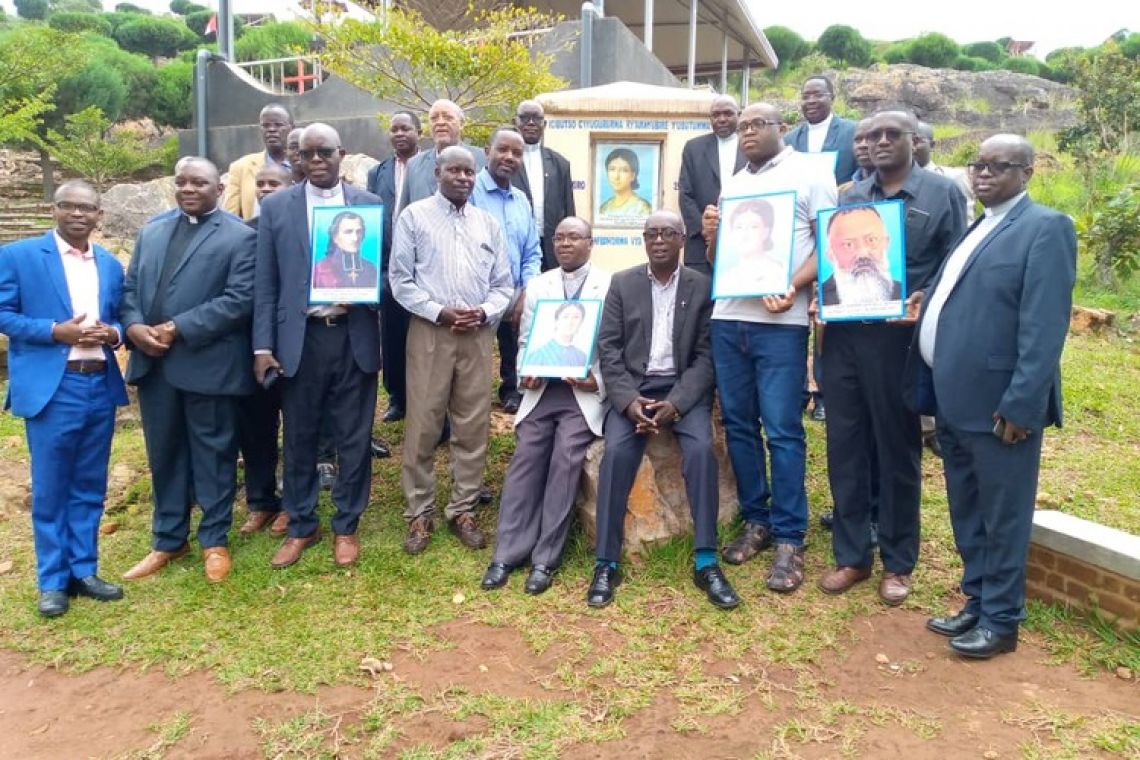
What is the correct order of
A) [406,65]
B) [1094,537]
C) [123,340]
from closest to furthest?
[1094,537]
[123,340]
[406,65]

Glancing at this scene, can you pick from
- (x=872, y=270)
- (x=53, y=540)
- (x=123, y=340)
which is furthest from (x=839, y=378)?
(x=53, y=540)

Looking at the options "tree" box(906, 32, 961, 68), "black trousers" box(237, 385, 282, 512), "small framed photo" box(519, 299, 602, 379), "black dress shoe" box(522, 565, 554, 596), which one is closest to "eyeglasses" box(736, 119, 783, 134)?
"small framed photo" box(519, 299, 602, 379)

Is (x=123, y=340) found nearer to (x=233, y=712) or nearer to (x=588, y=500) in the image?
(x=233, y=712)

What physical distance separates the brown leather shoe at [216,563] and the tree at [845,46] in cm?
4812

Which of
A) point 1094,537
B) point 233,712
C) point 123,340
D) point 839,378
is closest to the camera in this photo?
point 233,712

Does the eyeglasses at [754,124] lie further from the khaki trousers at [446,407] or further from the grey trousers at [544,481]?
the khaki trousers at [446,407]

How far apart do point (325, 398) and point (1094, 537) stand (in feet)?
13.2

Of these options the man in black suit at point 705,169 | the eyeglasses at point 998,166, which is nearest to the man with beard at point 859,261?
the eyeglasses at point 998,166

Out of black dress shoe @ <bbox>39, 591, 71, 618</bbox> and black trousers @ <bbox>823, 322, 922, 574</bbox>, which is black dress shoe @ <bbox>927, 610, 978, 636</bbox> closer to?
black trousers @ <bbox>823, 322, 922, 574</bbox>

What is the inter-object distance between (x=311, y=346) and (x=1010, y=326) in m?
3.48

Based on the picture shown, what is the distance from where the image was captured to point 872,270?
386cm

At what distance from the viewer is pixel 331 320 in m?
4.55

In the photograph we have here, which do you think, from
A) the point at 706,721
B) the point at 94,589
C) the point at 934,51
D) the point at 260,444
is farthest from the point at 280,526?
the point at 934,51

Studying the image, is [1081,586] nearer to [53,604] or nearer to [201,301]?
[201,301]
